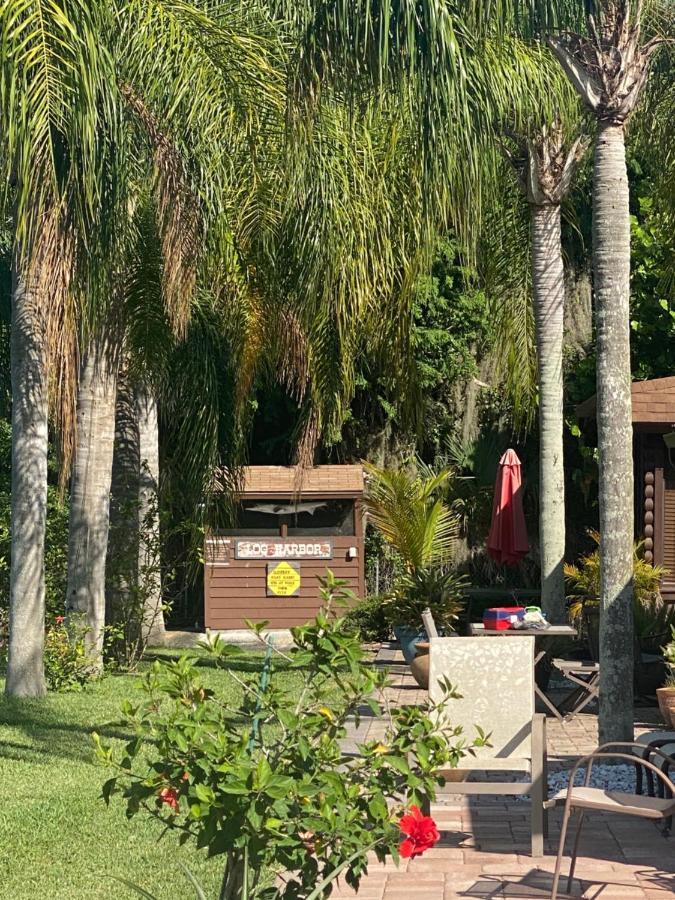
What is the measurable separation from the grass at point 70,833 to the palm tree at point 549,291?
5.24 metres

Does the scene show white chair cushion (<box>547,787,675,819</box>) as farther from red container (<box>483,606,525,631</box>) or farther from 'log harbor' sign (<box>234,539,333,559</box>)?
'log harbor' sign (<box>234,539,333,559</box>)

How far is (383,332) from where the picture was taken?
1121 cm

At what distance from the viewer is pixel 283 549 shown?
18.7 meters

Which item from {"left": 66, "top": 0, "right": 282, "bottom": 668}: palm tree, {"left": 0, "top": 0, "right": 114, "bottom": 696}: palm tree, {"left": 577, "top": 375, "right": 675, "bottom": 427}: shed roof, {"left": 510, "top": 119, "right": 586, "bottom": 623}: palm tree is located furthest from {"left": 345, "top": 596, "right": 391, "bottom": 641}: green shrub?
{"left": 0, "top": 0, "right": 114, "bottom": 696}: palm tree

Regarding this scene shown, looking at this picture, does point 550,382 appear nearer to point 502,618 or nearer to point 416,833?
point 502,618

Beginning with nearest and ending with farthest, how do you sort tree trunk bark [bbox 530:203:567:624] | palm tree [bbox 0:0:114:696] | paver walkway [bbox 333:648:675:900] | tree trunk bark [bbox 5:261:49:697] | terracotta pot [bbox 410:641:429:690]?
paver walkway [bbox 333:648:675:900]
palm tree [bbox 0:0:114:696]
tree trunk bark [bbox 5:261:49:697]
terracotta pot [bbox 410:641:429:690]
tree trunk bark [bbox 530:203:567:624]

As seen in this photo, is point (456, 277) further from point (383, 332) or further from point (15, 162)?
point (15, 162)

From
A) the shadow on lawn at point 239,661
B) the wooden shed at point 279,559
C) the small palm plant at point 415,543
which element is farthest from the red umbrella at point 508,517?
the wooden shed at point 279,559

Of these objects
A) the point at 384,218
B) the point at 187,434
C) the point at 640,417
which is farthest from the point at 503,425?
the point at 384,218

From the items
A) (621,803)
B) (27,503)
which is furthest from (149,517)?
(621,803)

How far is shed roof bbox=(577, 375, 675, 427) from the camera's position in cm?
1389

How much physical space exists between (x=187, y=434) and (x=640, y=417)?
16.8ft

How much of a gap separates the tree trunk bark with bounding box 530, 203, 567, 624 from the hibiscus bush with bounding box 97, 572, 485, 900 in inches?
343

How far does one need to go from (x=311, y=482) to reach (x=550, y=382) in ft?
20.3
